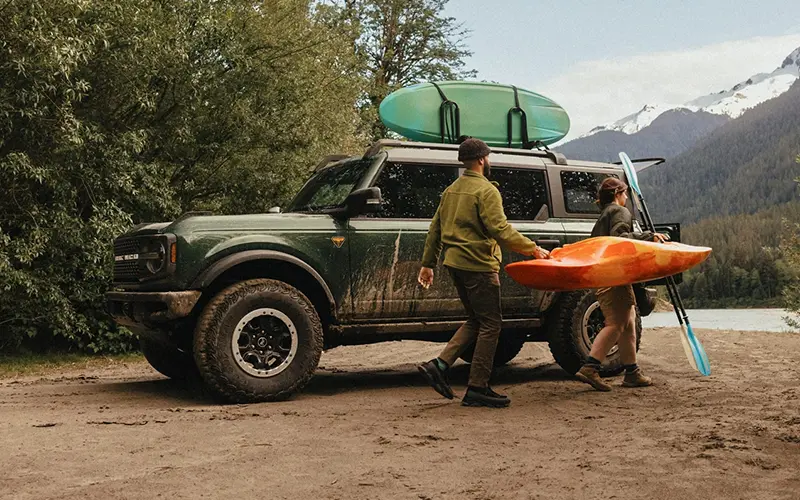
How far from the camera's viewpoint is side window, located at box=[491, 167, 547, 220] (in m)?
8.34

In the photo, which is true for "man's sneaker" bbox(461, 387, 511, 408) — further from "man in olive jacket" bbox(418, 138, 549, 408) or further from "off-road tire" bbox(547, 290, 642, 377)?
"off-road tire" bbox(547, 290, 642, 377)

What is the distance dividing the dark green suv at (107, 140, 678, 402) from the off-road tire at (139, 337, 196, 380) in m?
0.01

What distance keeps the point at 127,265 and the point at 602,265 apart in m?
3.95

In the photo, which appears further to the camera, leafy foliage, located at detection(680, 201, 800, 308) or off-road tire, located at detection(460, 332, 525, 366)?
leafy foliage, located at detection(680, 201, 800, 308)

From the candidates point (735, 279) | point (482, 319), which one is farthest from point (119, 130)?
point (735, 279)

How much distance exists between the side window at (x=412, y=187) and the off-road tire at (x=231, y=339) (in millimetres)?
1192

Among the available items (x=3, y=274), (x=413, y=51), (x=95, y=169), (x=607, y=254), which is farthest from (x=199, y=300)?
(x=413, y=51)

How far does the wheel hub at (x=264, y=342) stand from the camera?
696cm

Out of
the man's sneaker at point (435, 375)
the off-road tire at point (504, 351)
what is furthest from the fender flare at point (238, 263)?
the off-road tire at point (504, 351)

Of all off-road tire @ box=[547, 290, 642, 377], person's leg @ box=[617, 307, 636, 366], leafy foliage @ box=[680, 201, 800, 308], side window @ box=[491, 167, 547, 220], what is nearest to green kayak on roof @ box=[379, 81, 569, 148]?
side window @ box=[491, 167, 547, 220]

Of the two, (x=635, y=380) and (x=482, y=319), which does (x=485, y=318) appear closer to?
(x=482, y=319)

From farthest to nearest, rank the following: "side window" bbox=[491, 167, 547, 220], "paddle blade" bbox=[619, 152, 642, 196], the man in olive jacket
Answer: "paddle blade" bbox=[619, 152, 642, 196] < "side window" bbox=[491, 167, 547, 220] < the man in olive jacket

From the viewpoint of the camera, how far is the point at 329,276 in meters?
7.38

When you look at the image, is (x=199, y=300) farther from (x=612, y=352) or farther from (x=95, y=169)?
(x=95, y=169)
